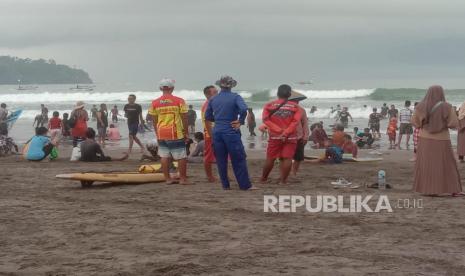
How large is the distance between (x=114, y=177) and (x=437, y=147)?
4762mm

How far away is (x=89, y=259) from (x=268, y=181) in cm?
531

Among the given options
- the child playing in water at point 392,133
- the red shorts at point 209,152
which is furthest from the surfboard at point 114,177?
the child playing in water at point 392,133

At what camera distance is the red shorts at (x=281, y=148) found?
9898mm

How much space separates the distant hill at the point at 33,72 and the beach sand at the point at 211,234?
173 m

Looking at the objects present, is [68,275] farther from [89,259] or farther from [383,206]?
[383,206]

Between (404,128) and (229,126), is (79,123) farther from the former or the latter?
(404,128)

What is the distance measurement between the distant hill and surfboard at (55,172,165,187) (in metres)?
171

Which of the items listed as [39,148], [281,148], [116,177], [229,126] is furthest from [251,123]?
[229,126]

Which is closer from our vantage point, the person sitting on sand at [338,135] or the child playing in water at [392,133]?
the person sitting on sand at [338,135]

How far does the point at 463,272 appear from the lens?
5.02 m

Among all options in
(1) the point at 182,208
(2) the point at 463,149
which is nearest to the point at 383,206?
(1) the point at 182,208

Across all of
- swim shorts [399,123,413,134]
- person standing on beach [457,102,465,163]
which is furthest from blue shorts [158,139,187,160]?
swim shorts [399,123,413,134]

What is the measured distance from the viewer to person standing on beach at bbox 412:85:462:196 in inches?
349

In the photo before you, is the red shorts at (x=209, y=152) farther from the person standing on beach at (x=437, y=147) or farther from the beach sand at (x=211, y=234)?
the person standing on beach at (x=437, y=147)
